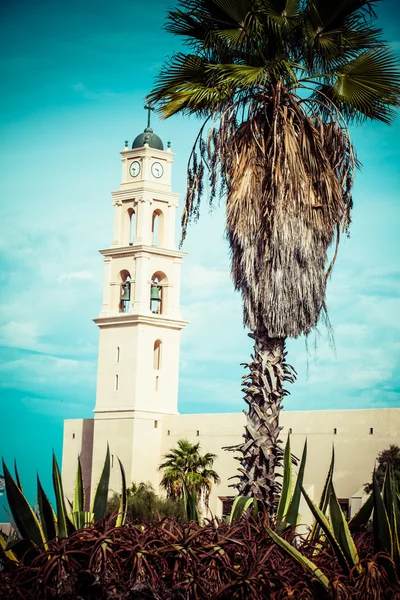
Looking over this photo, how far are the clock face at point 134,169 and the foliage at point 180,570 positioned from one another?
45161mm

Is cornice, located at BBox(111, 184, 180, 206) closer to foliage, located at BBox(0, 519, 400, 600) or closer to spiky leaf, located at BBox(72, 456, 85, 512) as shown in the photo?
spiky leaf, located at BBox(72, 456, 85, 512)

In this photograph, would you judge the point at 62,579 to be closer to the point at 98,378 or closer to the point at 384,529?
the point at 384,529

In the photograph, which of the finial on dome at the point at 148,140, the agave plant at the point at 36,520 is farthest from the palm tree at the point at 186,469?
the agave plant at the point at 36,520

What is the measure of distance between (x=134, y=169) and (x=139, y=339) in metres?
8.53

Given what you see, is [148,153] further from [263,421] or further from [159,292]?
[263,421]

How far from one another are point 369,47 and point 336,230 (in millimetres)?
2287

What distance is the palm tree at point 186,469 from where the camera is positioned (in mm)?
43406

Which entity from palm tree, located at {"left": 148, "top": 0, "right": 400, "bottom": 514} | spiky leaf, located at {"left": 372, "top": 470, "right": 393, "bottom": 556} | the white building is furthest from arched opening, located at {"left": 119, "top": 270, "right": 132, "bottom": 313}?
spiky leaf, located at {"left": 372, "top": 470, "right": 393, "bottom": 556}

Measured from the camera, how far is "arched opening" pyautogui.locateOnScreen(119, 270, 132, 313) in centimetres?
5047

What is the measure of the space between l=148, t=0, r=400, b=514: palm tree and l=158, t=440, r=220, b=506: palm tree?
30948 millimetres

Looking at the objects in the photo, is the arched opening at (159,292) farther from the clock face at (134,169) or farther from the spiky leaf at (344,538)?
the spiky leaf at (344,538)

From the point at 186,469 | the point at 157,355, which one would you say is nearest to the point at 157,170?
the point at 157,355

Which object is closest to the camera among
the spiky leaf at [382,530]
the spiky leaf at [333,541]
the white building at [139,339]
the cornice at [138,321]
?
the spiky leaf at [333,541]

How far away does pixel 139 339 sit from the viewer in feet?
162
